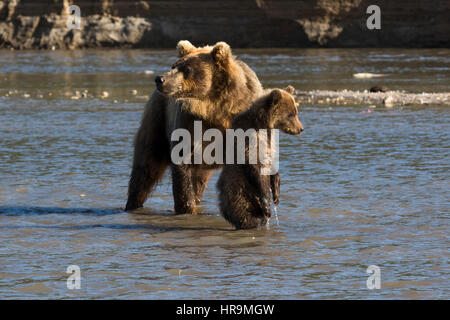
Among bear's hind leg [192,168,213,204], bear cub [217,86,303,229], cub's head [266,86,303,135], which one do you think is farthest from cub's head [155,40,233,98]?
bear's hind leg [192,168,213,204]

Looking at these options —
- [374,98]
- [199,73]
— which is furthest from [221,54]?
[374,98]

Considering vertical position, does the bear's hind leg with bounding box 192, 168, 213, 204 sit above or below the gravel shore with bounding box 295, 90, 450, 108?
below

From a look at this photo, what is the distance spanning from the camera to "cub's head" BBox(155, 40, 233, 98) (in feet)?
26.3

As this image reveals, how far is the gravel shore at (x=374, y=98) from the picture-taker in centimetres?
1888

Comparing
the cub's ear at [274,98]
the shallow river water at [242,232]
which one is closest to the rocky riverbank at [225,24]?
the shallow river water at [242,232]

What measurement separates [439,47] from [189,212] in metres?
37.9

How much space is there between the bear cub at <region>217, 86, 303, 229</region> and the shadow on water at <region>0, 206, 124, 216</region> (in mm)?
1881

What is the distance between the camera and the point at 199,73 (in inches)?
318

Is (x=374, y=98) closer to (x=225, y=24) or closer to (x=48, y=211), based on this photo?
(x=48, y=211)

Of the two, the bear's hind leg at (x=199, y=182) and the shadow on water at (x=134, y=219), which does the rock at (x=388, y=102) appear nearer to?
the bear's hind leg at (x=199, y=182)

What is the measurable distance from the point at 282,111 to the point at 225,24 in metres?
43.3

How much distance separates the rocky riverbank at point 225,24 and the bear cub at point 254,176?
38.2 meters

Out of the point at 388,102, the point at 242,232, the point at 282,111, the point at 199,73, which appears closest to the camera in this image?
the point at 282,111

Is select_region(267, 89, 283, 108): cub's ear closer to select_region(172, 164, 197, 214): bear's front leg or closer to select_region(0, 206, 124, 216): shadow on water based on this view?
select_region(172, 164, 197, 214): bear's front leg
